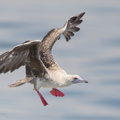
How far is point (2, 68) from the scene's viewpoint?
1938cm

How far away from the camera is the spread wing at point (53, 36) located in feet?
69.0

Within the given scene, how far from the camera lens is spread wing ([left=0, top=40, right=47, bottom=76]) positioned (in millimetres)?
19109

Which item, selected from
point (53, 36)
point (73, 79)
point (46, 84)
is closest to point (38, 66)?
point (46, 84)

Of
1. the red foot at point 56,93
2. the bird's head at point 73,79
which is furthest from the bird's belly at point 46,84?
the red foot at point 56,93

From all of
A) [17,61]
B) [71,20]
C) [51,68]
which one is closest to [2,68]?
[17,61]

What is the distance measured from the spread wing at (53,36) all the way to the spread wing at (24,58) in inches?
23.4

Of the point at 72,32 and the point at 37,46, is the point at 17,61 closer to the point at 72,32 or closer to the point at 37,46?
the point at 37,46

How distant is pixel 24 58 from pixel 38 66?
73 cm

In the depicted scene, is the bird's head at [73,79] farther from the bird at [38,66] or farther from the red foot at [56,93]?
the red foot at [56,93]

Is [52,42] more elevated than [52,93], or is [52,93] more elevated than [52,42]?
[52,42]

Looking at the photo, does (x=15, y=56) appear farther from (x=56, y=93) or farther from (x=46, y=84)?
(x=56, y=93)

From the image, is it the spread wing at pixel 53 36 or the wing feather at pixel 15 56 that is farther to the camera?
the spread wing at pixel 53 36

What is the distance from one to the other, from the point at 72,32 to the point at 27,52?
3.96 metres

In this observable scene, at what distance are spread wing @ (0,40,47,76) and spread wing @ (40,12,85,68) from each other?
1.95 ft
